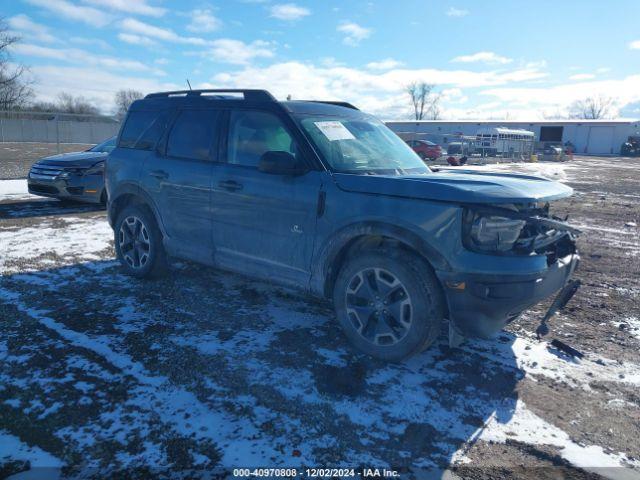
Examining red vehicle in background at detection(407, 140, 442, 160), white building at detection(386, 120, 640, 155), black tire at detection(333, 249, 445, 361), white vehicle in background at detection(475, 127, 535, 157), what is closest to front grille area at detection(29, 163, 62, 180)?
black tire at detection(333, 249, 445, 361)

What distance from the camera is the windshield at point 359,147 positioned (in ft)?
12.8

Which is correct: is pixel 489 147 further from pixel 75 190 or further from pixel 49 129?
pixel 49 129

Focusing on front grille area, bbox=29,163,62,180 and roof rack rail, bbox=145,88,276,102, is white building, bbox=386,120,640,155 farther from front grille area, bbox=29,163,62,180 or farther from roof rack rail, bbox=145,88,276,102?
roof rack rail, bbox=145,88,276,102

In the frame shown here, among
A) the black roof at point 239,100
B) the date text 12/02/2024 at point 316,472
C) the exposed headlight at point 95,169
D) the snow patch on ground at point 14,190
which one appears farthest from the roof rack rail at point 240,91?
the snow patch on ground at point 14,190

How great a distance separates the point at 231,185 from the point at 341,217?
4.03 ft

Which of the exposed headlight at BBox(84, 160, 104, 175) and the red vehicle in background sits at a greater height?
the red vehicle in background

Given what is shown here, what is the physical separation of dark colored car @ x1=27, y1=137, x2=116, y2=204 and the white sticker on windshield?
6.53m

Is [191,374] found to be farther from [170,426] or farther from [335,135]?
[335,135]

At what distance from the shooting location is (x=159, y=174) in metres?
4.87

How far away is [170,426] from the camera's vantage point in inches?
105

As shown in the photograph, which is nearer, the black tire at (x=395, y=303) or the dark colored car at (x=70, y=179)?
the black tire at (x=395, y=303)

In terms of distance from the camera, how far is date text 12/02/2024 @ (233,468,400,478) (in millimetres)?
2346

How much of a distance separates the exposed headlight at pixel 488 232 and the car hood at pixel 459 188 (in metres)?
0.14

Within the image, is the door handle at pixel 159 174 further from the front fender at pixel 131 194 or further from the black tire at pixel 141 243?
the black tire at pixel 141 243
